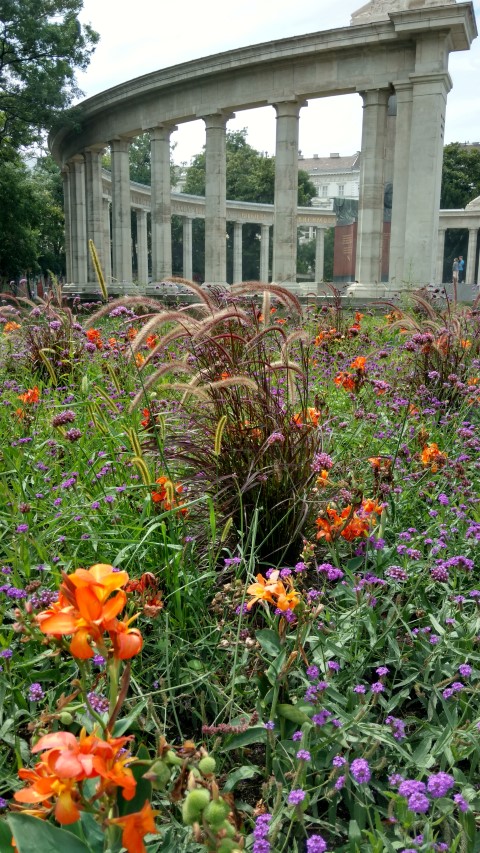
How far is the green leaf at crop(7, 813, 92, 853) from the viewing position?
4.13ft

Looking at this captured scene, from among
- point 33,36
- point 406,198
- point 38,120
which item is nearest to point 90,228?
point 38,120

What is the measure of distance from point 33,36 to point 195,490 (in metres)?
33.9

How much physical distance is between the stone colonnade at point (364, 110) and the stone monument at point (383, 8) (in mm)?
60

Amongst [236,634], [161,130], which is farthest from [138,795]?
[161,130]

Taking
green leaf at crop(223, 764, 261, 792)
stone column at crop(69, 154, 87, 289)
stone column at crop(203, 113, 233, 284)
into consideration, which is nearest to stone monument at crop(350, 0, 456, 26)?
stone column at crop(203, 113, 233, 284)

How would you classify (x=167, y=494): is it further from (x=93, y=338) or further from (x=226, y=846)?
(x=93, y=338)

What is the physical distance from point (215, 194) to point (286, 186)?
415 centimetres

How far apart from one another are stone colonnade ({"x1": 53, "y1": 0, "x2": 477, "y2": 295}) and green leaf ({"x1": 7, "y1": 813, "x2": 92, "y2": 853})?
2390 centimetres

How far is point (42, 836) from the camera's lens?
1.27m

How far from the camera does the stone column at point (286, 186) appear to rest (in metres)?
28.5

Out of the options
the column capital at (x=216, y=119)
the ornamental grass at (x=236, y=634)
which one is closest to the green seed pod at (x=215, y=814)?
the ornamental grass at (x=236, y=634)

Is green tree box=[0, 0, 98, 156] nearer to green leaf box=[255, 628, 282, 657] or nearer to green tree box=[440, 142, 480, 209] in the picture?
green leaf box=[255, 628, 282, 657]

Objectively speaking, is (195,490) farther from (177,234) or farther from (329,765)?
(177,234)

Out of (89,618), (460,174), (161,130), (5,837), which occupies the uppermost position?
(460,174)
